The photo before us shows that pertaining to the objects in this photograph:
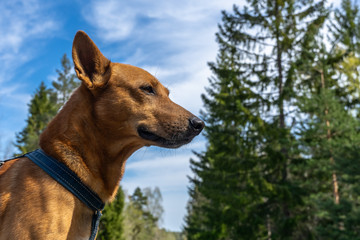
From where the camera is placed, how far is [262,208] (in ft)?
61.9

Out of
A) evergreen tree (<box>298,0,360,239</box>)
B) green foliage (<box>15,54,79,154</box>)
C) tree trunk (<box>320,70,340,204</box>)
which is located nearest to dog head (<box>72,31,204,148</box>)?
evergreen tree (<box>298,0,360,239</box>)

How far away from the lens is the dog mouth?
3.19 metres

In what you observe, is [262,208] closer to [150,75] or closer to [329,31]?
[329,31]

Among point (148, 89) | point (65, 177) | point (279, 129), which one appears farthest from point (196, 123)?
point (279, 129)

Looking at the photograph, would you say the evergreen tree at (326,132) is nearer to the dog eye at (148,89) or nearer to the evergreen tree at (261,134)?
the evergreen tree at (261,134)

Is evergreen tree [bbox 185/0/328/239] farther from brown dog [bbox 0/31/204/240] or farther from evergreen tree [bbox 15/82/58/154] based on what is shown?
evergreen tree [bbox 15/82/58/154]

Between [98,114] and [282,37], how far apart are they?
18427mm

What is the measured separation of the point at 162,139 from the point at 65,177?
1008 mm

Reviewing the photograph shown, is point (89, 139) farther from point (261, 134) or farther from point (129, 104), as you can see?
point (261, 134)

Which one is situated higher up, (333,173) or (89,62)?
(333,173)

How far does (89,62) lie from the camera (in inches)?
122

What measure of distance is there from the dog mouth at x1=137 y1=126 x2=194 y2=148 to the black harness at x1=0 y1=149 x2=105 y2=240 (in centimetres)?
74

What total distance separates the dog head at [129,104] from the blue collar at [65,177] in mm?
488

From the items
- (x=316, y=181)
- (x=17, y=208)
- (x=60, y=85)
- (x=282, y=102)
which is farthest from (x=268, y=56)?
(x=60, y=85)
